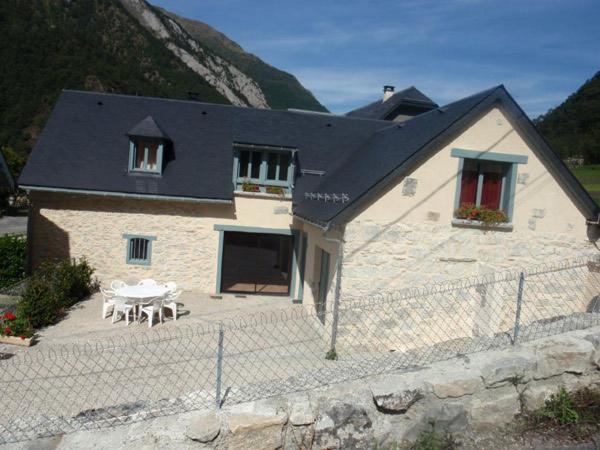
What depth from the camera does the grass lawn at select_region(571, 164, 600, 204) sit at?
69.5ft

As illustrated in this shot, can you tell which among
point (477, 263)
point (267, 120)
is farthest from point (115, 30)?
point (477, 263)

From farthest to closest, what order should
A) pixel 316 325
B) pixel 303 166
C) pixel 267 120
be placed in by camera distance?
pixel 267 120
pixel 303 166
pixel 316 325

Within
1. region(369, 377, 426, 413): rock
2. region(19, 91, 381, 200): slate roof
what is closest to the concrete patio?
region(19, 91, 381, 200): slate roof

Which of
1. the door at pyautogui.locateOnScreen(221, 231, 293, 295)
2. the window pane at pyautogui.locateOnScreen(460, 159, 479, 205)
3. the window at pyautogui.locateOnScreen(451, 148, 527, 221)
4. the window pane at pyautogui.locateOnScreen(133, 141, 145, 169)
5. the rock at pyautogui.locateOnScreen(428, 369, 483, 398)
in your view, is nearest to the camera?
the rock at pyautogui.locateOnScreen(428, 369, 483, 398)

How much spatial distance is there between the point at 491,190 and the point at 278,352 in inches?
243

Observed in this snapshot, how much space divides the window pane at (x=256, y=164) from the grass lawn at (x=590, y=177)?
13061 millimetres

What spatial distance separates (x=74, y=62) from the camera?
189ft

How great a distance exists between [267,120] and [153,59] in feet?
174

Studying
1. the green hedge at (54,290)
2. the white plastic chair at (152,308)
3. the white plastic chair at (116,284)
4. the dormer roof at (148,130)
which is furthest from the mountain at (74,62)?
the white plastic chair at (152,308)

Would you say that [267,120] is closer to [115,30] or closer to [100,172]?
[100,172]

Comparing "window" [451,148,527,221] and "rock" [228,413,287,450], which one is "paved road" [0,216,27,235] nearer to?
"window" [451,148,527,221]

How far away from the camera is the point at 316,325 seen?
1160cm

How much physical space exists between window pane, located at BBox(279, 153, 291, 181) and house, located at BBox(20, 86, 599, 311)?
47 millimetres

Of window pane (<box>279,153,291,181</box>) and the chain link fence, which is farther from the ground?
window pane (<box>279,153,291,181</box>)
